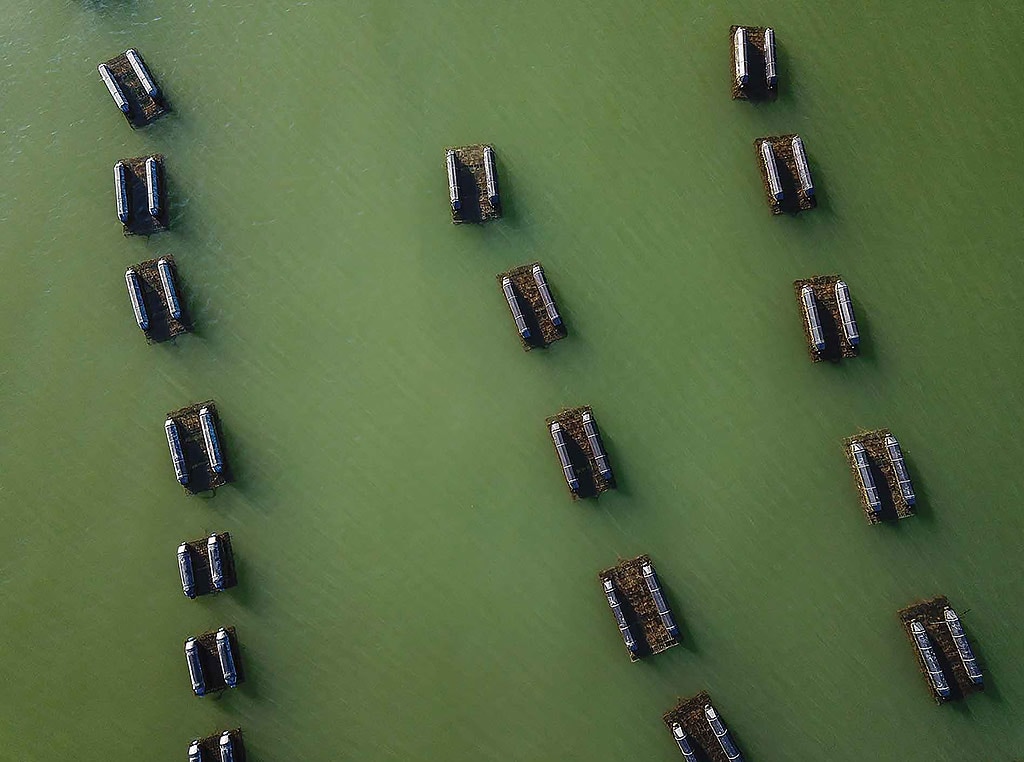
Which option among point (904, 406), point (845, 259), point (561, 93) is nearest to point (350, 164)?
point (561, 93)

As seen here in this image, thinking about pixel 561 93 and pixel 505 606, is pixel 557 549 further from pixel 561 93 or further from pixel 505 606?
pixel 561 93

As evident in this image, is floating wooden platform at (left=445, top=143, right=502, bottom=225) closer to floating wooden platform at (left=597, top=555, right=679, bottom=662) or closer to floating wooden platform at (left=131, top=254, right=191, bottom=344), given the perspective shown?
floating wooden platform at (left=131, top=254, right=191, bottom=344)

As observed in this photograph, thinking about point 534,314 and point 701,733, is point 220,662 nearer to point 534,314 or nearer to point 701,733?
point 534,314

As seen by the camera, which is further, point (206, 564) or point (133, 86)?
point (133, 86)

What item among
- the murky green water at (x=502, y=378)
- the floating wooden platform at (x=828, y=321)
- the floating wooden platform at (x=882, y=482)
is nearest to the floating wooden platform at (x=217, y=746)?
the murky green water at (x=502, y=378)

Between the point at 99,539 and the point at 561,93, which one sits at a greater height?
the point at 561,93

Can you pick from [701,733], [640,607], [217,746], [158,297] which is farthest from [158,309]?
[701,733]

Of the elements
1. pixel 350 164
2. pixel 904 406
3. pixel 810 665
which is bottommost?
pixel 810 665
